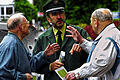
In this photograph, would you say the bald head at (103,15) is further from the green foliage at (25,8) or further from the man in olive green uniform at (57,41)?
the green foliage at (25,8)

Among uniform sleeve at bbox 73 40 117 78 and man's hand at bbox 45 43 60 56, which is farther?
man's hand at bbox 45 43 60 56

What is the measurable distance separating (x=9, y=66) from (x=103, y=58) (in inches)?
49.2

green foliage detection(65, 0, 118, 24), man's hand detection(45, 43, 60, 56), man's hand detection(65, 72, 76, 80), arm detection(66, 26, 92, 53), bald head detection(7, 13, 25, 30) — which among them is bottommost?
green foliage detection(65, 0, 118, 24)

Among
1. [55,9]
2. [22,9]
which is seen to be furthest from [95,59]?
[22,9]

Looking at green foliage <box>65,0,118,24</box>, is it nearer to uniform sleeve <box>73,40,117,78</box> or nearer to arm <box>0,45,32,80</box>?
uniform sleeve <box>73,40,117,78</box>

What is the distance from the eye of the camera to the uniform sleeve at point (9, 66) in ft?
13.1

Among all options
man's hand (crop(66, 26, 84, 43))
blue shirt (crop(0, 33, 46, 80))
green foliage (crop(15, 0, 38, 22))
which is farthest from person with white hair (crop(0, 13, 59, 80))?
green foliage (crop(15, 0, 38, 22))

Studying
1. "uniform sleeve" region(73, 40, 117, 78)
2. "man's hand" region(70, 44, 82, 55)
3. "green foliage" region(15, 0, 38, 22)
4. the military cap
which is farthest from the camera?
"green foliage" region(15, 0, 38, 22)

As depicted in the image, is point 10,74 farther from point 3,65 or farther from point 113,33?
point 113,33

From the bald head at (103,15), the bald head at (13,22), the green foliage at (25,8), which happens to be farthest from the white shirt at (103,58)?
the green foliage at (25,8)

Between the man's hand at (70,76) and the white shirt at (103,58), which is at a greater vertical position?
the white shirt at (103,58)

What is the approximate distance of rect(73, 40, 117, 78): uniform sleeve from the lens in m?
4.18

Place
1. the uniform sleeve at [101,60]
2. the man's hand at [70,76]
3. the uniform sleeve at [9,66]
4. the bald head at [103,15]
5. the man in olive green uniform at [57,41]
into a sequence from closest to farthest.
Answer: the uniform sleeve at [9,66] → the uniform sleeve at [101,60] → the bald head at [103,15] → the man's hand at [70,76] → the man in olive green uniform at [57,41]

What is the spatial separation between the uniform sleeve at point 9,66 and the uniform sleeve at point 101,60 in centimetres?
92
